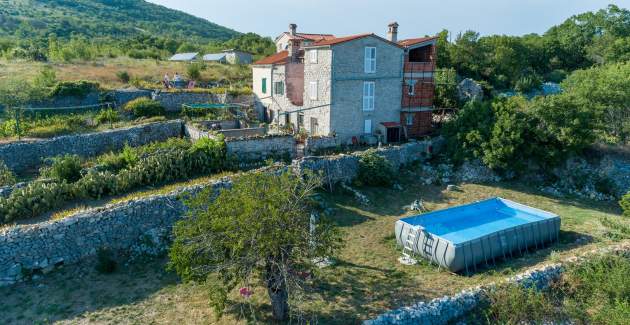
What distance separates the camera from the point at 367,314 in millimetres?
12367

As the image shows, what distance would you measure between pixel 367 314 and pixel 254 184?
203 inches

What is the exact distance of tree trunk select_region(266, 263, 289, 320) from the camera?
1157 centimetres

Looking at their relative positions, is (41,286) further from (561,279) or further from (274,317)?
(561,279)

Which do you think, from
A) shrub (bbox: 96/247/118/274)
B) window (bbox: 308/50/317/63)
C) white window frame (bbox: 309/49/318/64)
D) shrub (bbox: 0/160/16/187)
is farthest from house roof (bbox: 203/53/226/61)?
shrub (bbox: 96/247/118/274)

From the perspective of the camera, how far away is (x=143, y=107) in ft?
106

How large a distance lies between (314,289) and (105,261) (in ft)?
25.7

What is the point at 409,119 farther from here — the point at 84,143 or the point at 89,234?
the point at 89,234

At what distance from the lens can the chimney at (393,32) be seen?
100 ft

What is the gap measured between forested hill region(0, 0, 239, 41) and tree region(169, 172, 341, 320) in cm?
8345

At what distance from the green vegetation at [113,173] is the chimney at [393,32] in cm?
1573

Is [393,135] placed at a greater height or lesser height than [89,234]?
greater

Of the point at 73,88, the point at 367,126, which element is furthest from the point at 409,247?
the point at 73,88

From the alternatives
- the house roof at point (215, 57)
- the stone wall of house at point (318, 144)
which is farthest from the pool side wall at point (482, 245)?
the house roof at point (215, 57)

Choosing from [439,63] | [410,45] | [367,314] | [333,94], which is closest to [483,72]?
[439,63]
